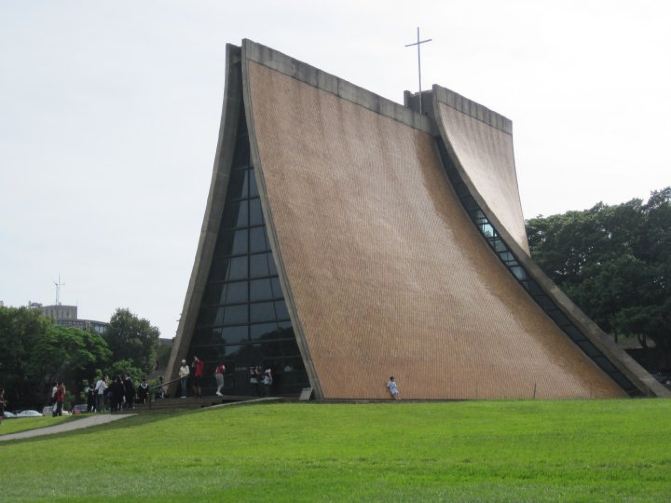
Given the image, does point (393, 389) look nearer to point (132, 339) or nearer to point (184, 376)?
point (184, 376)

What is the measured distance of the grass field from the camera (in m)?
8.59

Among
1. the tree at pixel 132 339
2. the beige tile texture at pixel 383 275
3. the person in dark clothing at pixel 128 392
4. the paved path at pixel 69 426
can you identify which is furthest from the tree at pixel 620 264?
the tree at pixel 132 339

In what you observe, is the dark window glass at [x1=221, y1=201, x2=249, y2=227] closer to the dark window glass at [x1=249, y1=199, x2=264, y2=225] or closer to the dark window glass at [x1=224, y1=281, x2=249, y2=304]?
the dark window glass at [x1=249, y1=199, x2=264, y2=225]

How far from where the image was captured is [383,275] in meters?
24.0

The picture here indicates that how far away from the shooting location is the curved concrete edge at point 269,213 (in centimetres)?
2080

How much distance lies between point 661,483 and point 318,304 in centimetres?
1379

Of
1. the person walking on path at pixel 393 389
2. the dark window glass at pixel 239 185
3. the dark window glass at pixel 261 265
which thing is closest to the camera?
the person walking on path at pixel 393 389

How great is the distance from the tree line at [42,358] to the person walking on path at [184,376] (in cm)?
2706

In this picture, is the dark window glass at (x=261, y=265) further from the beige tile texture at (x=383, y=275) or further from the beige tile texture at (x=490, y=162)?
the beige tile texture at (x=490, y=162)

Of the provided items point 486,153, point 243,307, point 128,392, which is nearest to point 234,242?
point 243,307

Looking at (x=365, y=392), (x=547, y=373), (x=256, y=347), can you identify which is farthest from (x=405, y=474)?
(x=547, y=373)

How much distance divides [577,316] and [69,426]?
1523 centimetres

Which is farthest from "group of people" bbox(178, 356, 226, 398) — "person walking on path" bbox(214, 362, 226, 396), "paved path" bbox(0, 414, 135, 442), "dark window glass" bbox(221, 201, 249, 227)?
"dark window glass" bbox(221, 201, 249, 227)

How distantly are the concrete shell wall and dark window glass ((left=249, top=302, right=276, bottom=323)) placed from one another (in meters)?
9.70
